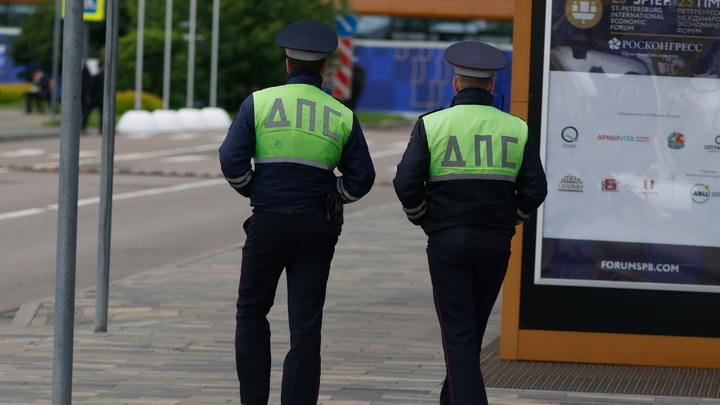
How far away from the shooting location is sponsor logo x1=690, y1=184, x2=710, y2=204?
6.20 m

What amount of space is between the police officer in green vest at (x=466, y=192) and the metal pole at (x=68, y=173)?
131 centimetres

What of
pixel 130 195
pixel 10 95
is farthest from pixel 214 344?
pixel 10 95

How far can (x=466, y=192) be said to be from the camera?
453 centimetres

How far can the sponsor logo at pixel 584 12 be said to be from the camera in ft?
20.0

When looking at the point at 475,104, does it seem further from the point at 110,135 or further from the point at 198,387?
the point at 110,135

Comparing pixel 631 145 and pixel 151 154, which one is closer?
pixel 631 145

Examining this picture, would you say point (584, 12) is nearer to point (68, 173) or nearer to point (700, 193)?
point (700, 193)

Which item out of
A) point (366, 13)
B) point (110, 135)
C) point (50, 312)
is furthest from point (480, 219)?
point (366, 13)

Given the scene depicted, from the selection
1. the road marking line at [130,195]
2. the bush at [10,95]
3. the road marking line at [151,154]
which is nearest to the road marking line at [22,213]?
the road marking line at [130,195]

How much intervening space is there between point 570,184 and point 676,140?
602 millimetres

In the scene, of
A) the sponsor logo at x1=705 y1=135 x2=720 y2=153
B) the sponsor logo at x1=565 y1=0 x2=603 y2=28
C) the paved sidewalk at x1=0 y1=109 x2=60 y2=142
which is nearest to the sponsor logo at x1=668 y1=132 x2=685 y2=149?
the sponsor logo at x1=705 y1=135 x2=720 y2=153

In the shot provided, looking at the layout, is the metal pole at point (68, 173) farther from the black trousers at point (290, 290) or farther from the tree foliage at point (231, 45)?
the tree foliage at point (231, 45)

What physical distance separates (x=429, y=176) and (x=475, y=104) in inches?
13.4

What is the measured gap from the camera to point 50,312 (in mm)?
7973
